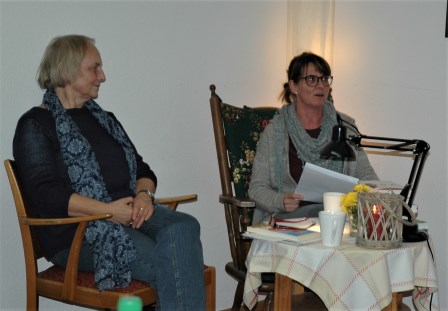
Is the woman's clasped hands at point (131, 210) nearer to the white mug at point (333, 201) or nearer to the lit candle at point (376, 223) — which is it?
the white mug at point (333, 201)

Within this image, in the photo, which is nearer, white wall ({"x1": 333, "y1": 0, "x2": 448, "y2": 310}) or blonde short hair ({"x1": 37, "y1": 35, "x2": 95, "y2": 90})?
blonde short hair ({"x1": 37, "y1": 35, "x2": 95, "y2": 90})

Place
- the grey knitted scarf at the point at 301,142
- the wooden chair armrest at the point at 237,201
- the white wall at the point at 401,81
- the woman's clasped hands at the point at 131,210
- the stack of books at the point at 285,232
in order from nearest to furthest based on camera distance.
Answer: the stack of books at the point at 285,232, the woman's clasped hands at the point at 131,210, the wooden chair armrest at the point at 237,201, the grey knitted scarf at the point at 301,142, the white wall at the point at 401,81

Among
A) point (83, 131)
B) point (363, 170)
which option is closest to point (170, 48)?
point (83, 131)

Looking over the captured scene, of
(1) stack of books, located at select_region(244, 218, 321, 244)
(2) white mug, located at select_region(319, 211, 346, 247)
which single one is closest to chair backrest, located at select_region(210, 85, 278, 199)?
(1) stack of books, located at select_region(244, 218, 321, 244)

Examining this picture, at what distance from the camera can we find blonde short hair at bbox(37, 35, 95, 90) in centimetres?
241

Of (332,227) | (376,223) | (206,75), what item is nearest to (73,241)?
(332,227)

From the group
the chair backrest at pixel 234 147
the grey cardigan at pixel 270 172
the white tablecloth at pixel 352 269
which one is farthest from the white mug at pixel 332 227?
the chair backrest at pixel 234 147

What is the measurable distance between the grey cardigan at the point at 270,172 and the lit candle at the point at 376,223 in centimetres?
80

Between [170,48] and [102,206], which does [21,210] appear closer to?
[102,206]

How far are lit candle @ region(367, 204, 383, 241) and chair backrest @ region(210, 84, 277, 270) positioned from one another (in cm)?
95

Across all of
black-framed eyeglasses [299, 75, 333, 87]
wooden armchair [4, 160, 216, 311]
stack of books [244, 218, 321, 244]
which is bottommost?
wooden armchair [4, 160, 216, 311]

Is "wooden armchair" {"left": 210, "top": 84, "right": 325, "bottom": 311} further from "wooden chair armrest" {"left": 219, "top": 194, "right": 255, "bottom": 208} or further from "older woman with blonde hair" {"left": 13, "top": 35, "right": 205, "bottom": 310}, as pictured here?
"older woman with blonde hair" {"left": 13, "top": 35, "right": 205, "bottom": 310}

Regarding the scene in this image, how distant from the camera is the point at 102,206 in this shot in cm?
222

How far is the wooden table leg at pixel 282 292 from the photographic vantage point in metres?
2.06
